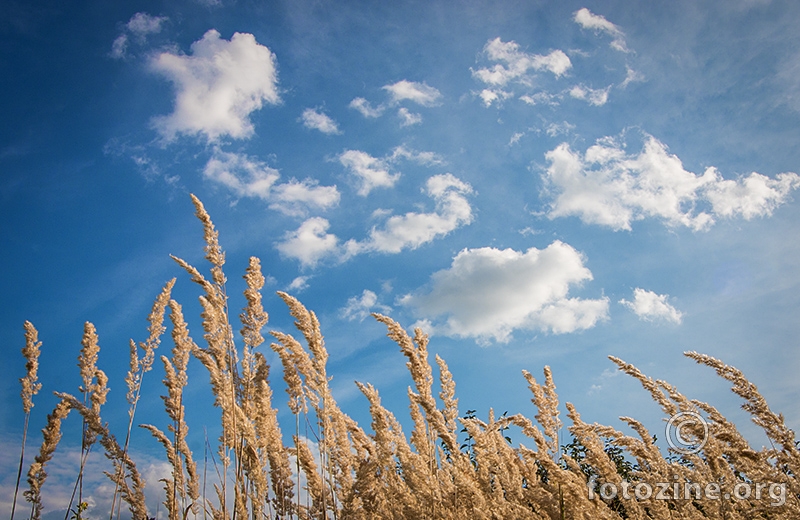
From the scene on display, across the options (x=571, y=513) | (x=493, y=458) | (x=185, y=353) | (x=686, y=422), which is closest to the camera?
(x=686, y=422)

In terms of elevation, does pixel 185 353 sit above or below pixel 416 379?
above

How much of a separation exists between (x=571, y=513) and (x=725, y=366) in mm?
1322

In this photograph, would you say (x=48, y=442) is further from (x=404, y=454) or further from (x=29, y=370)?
(x=404, y=454)

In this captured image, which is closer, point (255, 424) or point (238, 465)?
point (238, 465)

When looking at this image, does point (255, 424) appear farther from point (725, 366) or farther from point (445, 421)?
point (725, 366)

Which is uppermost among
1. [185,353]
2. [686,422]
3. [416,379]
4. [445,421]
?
[185,353]

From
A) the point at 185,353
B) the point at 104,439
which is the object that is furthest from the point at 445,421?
the point at 104,439

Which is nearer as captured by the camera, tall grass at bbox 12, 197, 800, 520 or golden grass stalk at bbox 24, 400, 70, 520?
tall grass at bbox 12, 197, 800, 520

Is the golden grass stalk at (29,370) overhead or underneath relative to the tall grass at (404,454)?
overhead

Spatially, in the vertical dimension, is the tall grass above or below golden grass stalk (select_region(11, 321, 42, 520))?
below

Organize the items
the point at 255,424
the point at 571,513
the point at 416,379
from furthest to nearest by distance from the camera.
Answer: the point at 255,424
the point at 416,379
the point at 571,513

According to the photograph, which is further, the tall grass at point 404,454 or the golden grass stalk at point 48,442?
the golden grass stalk at point 48,442

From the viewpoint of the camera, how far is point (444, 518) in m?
2.98

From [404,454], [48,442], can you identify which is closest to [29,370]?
[48,442]
